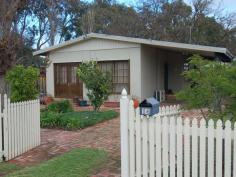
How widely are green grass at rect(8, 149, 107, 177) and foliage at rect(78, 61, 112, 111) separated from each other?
19.1 ft

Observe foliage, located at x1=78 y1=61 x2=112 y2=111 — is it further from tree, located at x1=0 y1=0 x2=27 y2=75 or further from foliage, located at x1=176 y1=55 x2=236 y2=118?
foliage, located at x1=176 y1=55 x2=236 y2=118

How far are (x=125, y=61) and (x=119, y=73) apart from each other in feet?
2.52

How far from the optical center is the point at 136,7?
41.2 m

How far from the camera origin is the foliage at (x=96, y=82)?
1321 cm

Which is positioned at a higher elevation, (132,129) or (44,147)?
(132,129)

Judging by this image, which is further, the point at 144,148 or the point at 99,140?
the point at 99,140

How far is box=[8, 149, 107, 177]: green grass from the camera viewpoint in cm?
595

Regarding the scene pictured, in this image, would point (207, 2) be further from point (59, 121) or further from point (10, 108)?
point (10, 108)

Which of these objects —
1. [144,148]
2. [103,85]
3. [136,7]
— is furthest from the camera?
[136,7]

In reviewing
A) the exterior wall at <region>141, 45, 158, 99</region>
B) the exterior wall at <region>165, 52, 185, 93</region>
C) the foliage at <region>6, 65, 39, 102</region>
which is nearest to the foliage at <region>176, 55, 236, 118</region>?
the foliage at <region>6, 65, 39, 102</region>

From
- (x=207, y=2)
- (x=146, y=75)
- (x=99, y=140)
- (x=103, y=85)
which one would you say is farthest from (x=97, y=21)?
(x=99, y=140)

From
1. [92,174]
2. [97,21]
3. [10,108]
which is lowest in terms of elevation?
[92,174]

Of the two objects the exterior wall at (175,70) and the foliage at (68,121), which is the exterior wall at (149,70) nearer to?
the exterior wall at (175,70)

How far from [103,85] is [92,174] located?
7.38 metres
